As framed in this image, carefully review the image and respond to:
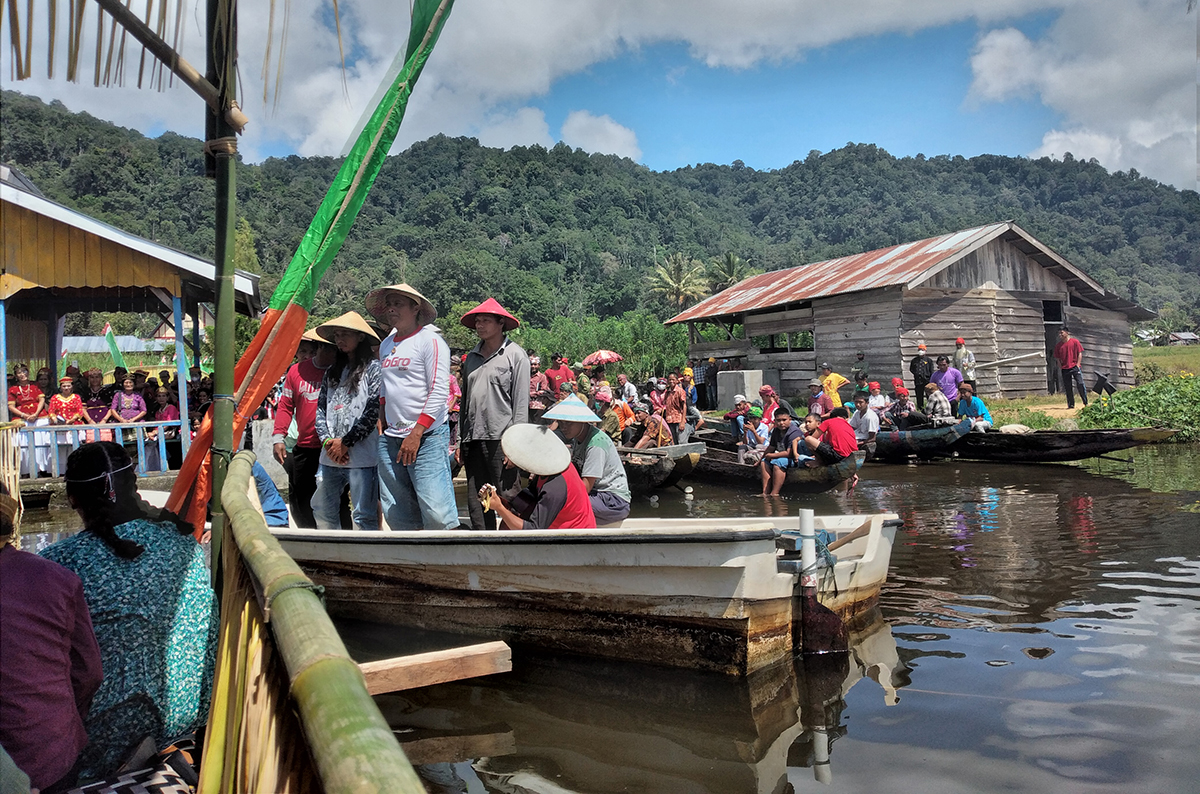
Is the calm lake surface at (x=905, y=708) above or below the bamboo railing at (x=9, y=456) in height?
below

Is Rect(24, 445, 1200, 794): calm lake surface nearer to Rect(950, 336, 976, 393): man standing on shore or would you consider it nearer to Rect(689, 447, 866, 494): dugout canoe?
Rect(689, 447, 866, 494): dugout canoe

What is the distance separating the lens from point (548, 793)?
3.73m

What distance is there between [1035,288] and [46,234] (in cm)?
2209

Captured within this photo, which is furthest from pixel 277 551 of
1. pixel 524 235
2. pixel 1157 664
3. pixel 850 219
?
pixel 850 219

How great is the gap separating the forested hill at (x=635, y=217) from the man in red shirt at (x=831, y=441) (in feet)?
112

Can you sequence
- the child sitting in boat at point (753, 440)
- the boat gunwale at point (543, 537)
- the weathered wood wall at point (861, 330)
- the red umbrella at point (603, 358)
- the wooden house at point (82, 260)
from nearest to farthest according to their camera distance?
the boat gunwale at point (543, 537)
the wooden house at point (82, 260)
the child sitting in boat at point (753, 440)
the weathered wood wall at point (861, 330)
the red umbrella at point (603, 358)

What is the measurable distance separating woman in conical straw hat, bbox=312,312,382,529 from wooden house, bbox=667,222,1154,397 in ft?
53.1

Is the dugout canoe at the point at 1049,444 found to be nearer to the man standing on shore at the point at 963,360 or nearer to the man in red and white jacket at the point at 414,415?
the man standing on shore at the point at 963,360

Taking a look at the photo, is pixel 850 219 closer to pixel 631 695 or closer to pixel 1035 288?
pixel 1035 288

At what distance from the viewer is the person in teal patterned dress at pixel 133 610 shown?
265cm

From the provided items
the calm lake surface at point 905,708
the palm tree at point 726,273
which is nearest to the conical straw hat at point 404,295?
the calm lake surface at point 905,708

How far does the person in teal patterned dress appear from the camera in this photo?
265 centimetres

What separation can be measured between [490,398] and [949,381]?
14.0 meters

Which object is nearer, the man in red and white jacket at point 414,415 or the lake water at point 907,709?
the lake water at point 907,709
